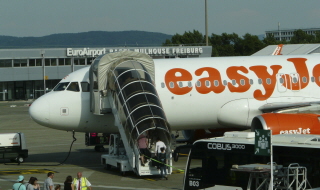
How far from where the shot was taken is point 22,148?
97.1 feet

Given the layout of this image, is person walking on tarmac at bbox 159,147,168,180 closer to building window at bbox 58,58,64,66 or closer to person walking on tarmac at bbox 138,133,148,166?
person walking on tarmac at bbox 138,133,148,166

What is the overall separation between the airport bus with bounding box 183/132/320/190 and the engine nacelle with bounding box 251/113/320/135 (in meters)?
6.06

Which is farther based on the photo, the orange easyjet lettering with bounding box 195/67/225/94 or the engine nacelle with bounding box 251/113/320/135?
the orange easyjet lettering with bounding box 195/67/225/94

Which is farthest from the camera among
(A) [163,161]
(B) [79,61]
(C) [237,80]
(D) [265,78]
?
(B) [79,61]

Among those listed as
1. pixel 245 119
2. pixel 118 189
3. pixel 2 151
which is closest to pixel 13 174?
pixel 2 151

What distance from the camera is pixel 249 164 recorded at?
50.3 ft

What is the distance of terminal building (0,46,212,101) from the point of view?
8956 centimetres

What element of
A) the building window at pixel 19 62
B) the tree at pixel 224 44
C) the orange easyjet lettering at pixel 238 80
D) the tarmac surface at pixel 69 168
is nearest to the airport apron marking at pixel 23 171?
the tarmac surface at pixel 69 168

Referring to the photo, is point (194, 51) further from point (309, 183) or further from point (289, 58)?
point (309, 183)

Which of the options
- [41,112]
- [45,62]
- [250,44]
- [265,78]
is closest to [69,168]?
[41,112]

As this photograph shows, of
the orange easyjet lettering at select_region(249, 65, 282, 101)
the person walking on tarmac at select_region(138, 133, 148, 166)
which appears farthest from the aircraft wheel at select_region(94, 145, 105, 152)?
the orange easyjet lettering at select_region(249, 65, 282, 101)

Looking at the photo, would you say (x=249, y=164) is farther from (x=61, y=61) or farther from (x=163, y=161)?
(x=61, y=61)

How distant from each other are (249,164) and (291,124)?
701 centimetres

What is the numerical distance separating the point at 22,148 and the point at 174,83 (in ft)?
30.2
